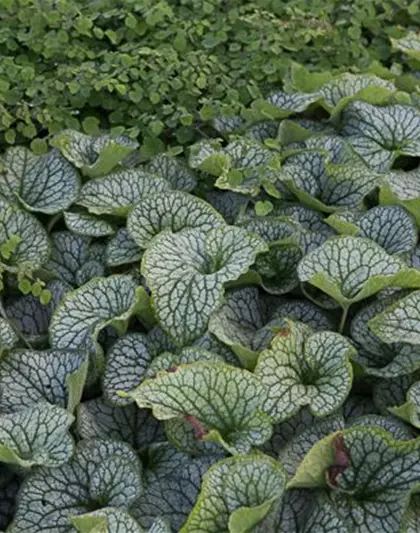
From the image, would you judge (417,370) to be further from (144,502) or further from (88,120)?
(88,120)

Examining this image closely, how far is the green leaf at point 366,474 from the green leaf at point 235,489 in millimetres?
67

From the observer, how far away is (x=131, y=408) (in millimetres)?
1936

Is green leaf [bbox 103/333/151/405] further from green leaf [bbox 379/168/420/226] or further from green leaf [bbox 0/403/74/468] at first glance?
green leaf [bbox 379/168/420/226]

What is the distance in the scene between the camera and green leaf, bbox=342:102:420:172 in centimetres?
243

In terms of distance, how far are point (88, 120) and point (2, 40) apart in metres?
0.36

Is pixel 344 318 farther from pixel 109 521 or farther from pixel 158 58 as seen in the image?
pixel 158 58

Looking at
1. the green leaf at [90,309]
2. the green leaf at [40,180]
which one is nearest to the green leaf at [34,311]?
the green leaf at [90,309]

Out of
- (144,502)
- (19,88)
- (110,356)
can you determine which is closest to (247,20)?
(19,88)

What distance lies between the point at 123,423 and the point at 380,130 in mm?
1066

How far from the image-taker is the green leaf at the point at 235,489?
5.30 ft

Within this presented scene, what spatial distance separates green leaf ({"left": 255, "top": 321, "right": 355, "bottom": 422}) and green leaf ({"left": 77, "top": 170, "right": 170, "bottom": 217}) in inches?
22.4

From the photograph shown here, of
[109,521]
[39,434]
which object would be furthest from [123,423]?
[109,521]

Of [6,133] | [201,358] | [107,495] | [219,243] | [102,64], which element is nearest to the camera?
[107,495]

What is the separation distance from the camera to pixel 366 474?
1.71m
